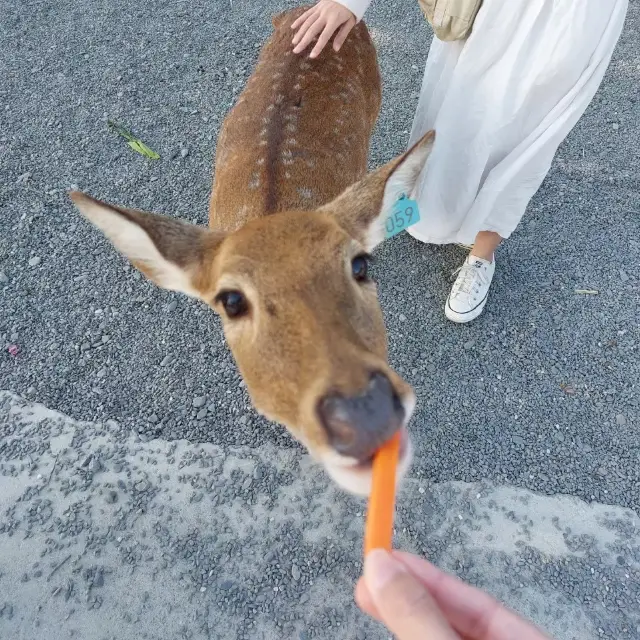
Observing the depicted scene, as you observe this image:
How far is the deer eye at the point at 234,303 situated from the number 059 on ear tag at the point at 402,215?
852 mm

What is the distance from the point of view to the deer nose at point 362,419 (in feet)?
5.24

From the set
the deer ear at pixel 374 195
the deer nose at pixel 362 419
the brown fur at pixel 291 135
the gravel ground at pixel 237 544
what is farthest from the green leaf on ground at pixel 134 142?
the deer nose at pixel 362 419

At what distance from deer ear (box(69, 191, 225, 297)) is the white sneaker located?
1.89 m

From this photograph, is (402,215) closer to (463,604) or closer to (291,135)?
(291,135)

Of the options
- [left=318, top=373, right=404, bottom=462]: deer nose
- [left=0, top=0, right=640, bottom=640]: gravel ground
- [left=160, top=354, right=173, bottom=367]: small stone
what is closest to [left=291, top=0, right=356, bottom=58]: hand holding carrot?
[left=0, top=0, right=640, bottom=640]: gravel ground

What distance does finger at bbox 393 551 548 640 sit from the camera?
1.68 meters

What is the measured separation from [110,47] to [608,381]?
5.30 m

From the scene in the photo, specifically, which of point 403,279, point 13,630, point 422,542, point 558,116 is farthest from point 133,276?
point 558,116

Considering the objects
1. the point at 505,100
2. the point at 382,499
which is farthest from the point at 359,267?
the point at 505,100

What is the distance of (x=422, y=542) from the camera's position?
9.94ft

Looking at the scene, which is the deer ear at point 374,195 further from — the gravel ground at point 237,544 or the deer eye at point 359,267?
the gravel ground at point 237,544

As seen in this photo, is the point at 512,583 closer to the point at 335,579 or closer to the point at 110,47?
the point at 335,579

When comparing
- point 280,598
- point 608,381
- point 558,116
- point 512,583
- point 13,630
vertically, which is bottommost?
point 13,630

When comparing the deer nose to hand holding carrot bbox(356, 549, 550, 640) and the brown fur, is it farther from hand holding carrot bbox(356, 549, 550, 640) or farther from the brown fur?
the brown fur
